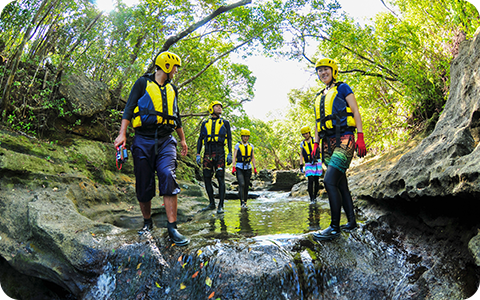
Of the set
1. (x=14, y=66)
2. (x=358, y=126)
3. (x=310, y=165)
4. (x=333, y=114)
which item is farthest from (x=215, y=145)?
(x=14, y=66)

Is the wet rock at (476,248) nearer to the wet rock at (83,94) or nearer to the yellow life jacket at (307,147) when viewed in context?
the yellow life jacket at (307,147)

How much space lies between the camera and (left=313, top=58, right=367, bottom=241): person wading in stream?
11.4ft

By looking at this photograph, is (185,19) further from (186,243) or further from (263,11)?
(186,243)

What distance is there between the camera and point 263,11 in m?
12.4

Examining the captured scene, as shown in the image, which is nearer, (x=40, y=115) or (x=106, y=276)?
(x=106, y=276)

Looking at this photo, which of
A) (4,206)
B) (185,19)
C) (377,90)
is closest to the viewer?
(4,206)

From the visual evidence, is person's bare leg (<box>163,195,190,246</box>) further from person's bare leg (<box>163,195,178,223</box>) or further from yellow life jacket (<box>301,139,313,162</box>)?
yellow life jacket (<box>301,139,313,162</box>)

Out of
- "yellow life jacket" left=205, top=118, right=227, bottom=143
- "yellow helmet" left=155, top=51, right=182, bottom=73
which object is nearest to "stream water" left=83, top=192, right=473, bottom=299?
"yellow helmet" left=155, top=51, right=182, bottom=73

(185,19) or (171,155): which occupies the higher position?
(185,19)

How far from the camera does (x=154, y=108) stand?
3.58 metres

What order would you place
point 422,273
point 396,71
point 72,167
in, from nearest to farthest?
point 422,273 → point 72,167 → point 396,71

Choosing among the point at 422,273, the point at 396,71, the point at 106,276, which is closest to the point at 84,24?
the point at 106,276

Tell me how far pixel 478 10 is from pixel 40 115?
1060cm

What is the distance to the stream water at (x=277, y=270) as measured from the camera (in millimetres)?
2896
